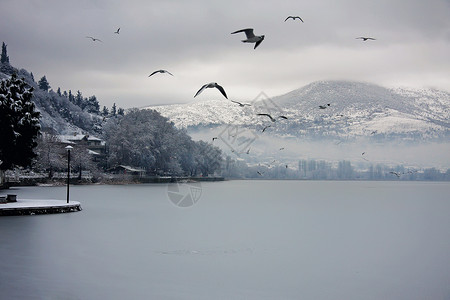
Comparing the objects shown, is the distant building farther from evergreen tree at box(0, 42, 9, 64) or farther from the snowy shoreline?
evergreen tree at box(0, 42, 9, 64)

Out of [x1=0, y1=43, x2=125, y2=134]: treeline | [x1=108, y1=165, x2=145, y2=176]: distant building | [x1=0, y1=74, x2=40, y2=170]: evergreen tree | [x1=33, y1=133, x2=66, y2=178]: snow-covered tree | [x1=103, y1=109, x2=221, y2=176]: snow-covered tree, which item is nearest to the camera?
[x1=0, y1=74, x2=40, y2=170]: evergreen tree

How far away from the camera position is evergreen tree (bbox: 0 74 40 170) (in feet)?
123

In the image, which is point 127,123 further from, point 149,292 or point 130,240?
A: point 149,292

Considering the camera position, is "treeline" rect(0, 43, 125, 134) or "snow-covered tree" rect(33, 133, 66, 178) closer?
"snow-covered tree" rect(33, 133, 66, 178)

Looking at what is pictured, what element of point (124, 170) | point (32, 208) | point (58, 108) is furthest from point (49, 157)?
point (58, 108)

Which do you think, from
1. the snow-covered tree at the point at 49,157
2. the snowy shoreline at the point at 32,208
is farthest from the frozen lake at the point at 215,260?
the snow-covered tree at the point at 49,157

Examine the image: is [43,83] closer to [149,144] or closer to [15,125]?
[149,144]

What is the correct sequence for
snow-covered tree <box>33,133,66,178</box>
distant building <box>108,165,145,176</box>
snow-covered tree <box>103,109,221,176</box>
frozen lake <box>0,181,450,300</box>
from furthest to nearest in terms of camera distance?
distant building <box>108,165,145,176</box> < snow-covered tree <box>103,109,221,176</box> < snow-covered tree <box>33,133,66,178</box> < frozen lake <box>0,181,450,300</box>

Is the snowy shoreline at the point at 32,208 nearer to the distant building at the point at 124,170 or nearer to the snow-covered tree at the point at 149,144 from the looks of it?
the snow-covered tree at the point at 149,144

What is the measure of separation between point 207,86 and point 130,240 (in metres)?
12.8

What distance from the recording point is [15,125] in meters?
38.3

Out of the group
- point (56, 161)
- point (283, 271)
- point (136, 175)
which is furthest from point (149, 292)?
point (136, 175)

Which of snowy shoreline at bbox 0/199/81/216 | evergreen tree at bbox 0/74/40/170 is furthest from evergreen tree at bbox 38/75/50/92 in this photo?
snowy shoreline at bbox 0/199/81/216

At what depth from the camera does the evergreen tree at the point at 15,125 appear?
37.4 m
